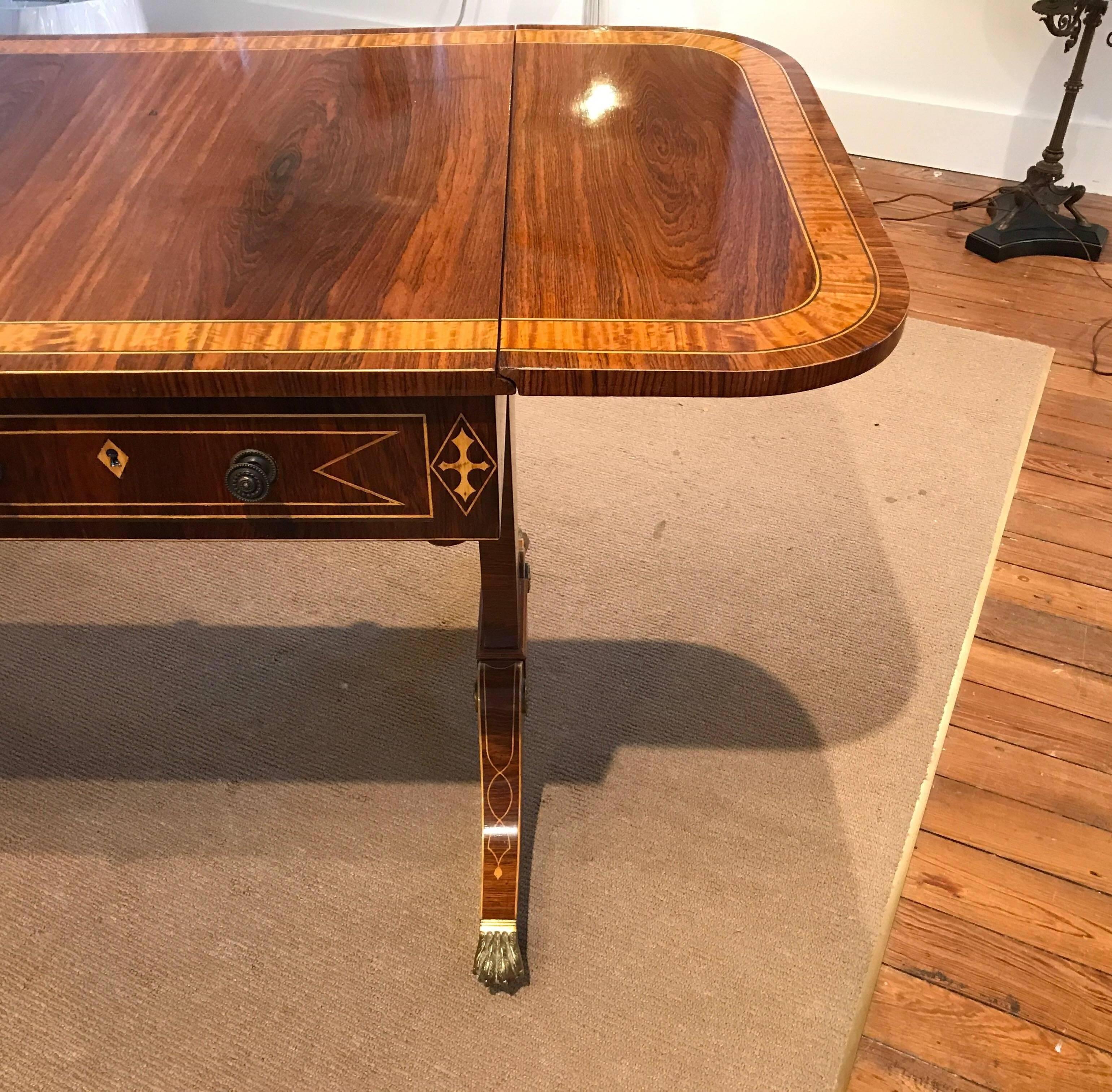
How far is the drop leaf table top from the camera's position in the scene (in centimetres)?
74

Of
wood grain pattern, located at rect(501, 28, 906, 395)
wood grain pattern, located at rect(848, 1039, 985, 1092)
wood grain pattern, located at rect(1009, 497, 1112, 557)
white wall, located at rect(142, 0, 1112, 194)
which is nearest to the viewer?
wood grain pattern, located at rect(501, 28, 906, 395)

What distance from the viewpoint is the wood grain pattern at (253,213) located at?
74 centimetres

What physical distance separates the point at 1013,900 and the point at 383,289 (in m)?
1.02

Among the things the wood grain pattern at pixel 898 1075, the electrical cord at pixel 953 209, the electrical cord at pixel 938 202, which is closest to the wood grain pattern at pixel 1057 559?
the wood grain pattern at pixel 898 1075

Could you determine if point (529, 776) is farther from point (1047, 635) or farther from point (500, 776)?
point (1047, 635)

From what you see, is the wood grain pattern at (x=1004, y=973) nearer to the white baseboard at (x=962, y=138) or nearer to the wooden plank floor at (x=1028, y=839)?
the wooden plank floor at (x=1028, y=839)

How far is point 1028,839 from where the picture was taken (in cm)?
129

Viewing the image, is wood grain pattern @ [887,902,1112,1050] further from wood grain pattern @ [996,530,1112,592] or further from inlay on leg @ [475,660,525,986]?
wood grain pattern @ [996,530,1112,592]

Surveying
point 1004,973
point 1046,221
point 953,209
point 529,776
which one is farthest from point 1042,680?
point 953,209

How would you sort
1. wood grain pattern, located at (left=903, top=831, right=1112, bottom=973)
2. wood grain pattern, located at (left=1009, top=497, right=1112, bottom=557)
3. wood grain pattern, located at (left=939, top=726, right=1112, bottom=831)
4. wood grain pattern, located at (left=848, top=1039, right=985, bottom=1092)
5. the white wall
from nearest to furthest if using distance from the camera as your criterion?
1. wood grain pattern, located at (left=848, top=1039, right=985, bottom=1092)
2. wood grain pattern, located at (left=903, top=831, right=1112, bottom=973)
3. wood grain pattern, located at (left=939, top=726, right=1112, bottom=831)
4. wood grain pattern, located at (left=1009, top=497, right=1112, bottom=557)
5. the white wall

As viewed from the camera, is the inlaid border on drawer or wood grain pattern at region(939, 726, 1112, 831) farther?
wood grain pattern at region(939, 726, 1112, 831)

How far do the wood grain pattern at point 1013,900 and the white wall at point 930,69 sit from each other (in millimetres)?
2104

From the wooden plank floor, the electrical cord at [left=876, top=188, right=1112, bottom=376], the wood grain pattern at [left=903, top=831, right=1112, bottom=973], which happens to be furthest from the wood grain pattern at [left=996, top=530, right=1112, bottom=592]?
the electrical cord at [left=876, top=188, right=1112, bottom=376]

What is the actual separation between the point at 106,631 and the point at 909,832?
3.88 ft
